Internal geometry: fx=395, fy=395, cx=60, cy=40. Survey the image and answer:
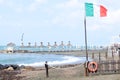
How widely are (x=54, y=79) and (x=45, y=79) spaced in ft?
2.18

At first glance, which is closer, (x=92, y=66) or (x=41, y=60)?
(x=92, y=66)

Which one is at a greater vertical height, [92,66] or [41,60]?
[92,66]

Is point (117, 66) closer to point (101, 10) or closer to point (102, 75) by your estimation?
point (102, 75)

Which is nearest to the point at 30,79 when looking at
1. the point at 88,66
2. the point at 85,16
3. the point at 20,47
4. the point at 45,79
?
the point at 45,79

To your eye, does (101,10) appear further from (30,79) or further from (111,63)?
(30,79)

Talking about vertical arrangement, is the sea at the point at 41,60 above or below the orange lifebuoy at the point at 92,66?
below

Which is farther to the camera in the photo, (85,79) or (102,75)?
(102,75)

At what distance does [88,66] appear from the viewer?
93.2 feet

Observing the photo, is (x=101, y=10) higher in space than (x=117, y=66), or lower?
higher

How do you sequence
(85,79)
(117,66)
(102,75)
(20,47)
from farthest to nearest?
1. (20,47)
2. (117,66)
3. (102,75)
4. (85,79)

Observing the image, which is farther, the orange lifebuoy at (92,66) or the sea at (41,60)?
the sea at (41,60)

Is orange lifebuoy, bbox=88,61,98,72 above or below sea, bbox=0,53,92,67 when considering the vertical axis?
above

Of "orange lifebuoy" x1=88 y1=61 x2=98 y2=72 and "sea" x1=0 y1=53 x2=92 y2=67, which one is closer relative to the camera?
"orange lifebuoy" x1=88 y1=61 x2=98 y2=72

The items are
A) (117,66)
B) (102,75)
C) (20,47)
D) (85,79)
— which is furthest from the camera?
(20,47)
